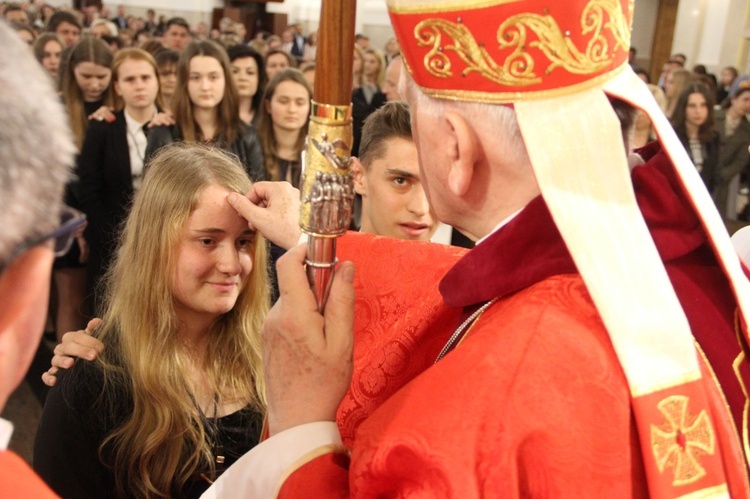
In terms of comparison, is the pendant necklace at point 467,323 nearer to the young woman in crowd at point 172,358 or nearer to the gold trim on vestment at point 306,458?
the gold trim on vestment at point 306,458

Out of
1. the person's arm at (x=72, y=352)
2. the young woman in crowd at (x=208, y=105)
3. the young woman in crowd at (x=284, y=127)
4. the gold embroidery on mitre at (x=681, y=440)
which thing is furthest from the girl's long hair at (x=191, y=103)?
the gold embroidery on mitre at (x=681, y=440)

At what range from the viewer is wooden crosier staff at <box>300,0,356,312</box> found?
1.21 m

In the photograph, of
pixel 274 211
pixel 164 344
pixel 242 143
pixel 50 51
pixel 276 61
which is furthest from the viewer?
pixel 276 61

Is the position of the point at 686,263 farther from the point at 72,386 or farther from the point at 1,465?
the point at 72,386

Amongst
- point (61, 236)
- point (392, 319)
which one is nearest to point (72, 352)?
point (392, 319)

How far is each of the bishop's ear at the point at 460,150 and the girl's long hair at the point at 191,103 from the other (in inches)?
136

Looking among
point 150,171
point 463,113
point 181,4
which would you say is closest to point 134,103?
point 150,171

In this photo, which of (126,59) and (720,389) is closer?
(720,389)

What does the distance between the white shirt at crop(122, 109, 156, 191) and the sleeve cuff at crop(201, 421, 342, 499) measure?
3285 mm

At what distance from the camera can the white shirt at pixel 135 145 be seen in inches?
175

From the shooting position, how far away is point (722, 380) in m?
1.23

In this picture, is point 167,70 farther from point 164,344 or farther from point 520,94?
point 520,94

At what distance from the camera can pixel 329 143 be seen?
4.06 ft

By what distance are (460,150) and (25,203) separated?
690 mm
